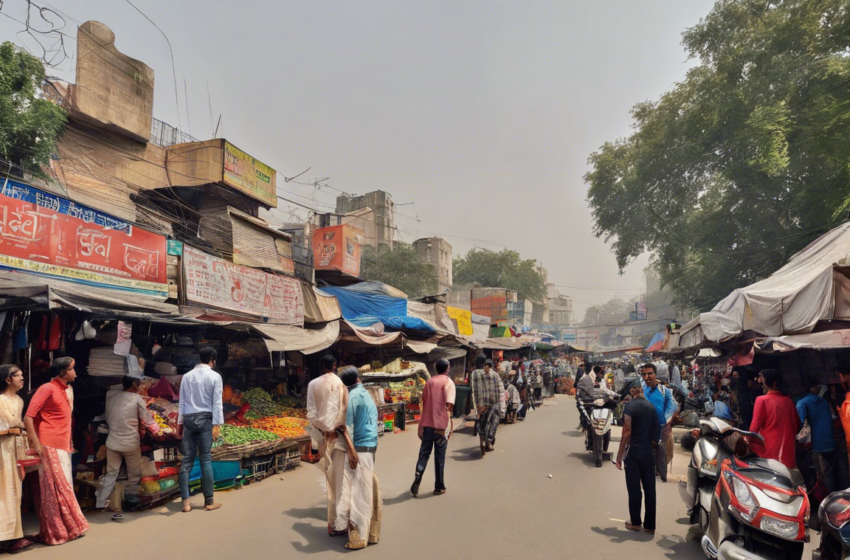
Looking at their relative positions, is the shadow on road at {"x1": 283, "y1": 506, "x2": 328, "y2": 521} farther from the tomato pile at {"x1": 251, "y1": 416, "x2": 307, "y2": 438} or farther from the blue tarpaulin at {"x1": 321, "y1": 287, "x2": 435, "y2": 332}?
the blue tarpaulin at {"x1": 321, "y1": 287, "x2": 435, "y2": 332}

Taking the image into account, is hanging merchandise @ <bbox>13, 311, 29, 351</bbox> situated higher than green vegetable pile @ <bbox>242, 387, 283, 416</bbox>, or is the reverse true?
hanging merchandise @ <bbox>13, 311, 29, 351</bbox>

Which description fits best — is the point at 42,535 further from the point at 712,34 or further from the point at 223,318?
the point at 712,34

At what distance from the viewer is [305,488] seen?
7.16m

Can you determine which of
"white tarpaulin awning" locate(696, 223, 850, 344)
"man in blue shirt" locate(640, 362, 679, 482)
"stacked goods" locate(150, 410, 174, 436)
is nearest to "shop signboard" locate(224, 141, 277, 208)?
"stacked goods" locate(150, 410, 174, 436)

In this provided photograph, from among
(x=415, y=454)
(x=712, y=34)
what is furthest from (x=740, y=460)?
(x=712, y=34)

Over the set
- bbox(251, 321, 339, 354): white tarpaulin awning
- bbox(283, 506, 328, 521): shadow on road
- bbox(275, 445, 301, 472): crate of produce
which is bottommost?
bbox(283, 506, 328, 521): shadow on road

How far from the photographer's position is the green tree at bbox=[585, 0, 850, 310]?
19609 millimetres

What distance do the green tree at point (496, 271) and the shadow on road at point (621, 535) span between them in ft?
217

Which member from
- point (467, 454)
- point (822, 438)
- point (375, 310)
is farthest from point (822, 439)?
point (375, 310)

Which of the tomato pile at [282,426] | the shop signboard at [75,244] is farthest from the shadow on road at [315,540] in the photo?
the shop signboard at [75,244]

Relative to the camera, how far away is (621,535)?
5.23 meters

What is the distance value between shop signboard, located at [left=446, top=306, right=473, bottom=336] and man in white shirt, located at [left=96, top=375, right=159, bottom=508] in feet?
57.9

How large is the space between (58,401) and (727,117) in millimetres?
29345

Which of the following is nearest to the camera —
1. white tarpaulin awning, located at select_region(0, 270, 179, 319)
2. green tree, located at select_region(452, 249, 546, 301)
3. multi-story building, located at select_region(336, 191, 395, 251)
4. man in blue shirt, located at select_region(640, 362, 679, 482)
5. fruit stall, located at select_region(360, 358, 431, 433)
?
white tarpaulin awning, located at select_region(0, 270, 179, 319)
